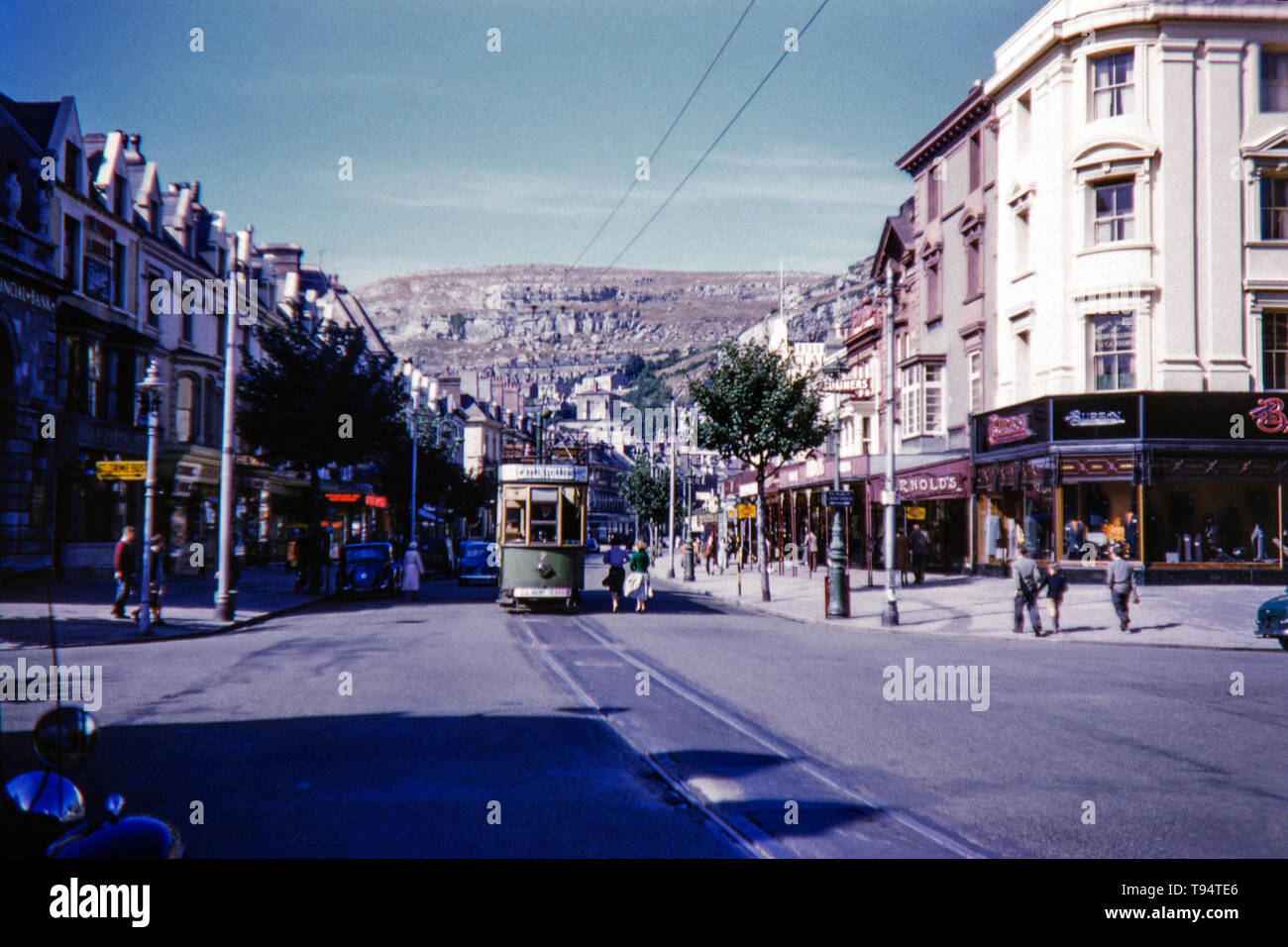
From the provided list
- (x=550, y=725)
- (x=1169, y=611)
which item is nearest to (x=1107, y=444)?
(x=1169, y=611)

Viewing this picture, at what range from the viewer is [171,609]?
2373cm

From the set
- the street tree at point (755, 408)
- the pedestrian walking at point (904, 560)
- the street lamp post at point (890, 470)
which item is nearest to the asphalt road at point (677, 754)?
the street lamp post at point (890, 470)

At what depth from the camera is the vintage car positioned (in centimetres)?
1766

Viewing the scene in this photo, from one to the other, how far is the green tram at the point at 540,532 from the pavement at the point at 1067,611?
218 inches

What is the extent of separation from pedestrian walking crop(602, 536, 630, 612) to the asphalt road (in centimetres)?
924

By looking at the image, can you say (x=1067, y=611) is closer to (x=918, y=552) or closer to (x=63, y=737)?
(x=918, y=552)

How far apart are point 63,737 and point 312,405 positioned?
3151 centimetres

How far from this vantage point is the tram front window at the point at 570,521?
23.8 m

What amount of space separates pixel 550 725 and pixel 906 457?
32438 millimetres

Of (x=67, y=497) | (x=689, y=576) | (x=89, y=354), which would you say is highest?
(x=89, y=354)

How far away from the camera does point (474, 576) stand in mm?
37312

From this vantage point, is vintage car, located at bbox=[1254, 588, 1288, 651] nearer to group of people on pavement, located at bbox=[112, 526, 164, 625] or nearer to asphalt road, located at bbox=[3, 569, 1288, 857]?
asphalt road, located at bbox=[3, 569, 1288, 857]
